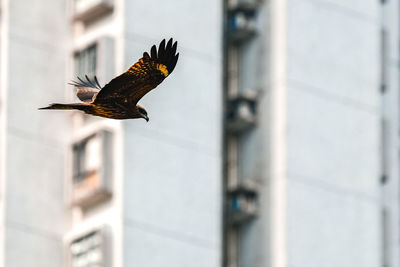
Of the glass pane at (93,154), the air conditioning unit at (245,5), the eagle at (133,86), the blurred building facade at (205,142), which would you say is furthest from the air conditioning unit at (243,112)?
the eagle at (133,86)

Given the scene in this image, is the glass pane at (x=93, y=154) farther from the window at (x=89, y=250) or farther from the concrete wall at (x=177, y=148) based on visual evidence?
the window at (x=89, y=250)

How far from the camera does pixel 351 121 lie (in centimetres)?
5081

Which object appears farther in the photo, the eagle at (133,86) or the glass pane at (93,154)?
the glass pane at (93,154)

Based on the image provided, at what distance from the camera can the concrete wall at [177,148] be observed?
1773 inches

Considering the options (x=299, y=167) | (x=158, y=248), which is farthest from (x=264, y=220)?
(x=158, y=248)

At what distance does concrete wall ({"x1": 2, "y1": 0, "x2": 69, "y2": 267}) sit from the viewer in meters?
46.0

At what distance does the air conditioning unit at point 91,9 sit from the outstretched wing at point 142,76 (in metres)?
23.4

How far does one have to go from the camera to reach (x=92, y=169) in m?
46.2

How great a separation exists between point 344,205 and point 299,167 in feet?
6.68

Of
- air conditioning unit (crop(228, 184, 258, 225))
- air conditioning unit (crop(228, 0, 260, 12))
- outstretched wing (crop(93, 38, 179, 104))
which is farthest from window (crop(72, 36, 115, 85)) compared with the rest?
outstretched wing (crop(93, 38, 179, 104))

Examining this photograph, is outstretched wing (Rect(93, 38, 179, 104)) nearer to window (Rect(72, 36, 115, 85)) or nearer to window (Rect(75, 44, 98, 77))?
window (Rect(72, 36, 115, 85))

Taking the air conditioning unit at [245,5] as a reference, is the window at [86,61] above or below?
below

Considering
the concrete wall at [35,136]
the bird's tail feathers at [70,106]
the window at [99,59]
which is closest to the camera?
the bird's tail feathers at [70,106]

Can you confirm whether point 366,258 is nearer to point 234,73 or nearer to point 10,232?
point 234,73
